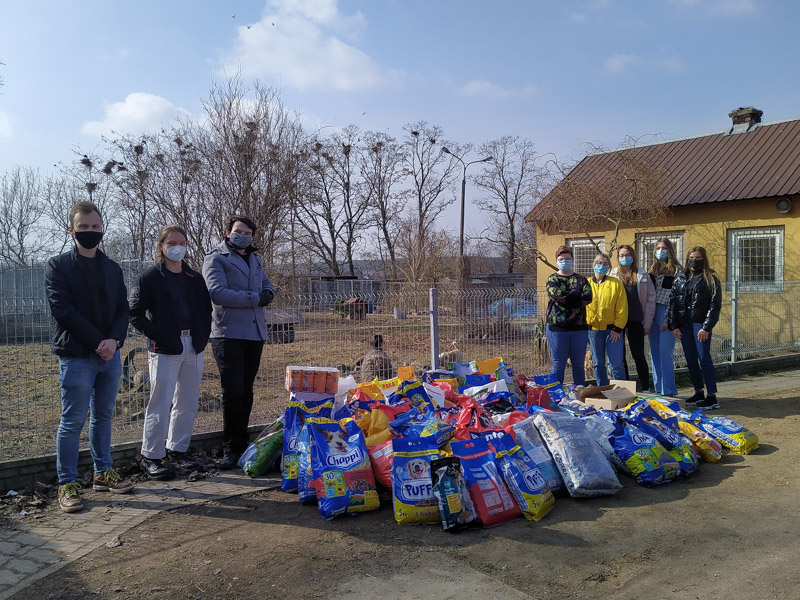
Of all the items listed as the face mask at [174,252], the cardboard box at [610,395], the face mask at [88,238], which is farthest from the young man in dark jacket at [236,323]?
the cardboard box at [610,395]

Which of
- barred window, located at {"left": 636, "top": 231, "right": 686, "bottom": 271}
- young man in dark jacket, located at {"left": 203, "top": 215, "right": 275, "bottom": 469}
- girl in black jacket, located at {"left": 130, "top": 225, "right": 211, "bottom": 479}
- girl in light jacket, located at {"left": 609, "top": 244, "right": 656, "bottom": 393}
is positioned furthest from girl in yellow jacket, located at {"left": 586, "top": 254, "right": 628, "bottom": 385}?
barred window, located at {"left": 636, "top": 231, "right": 686, "bottom": 271}

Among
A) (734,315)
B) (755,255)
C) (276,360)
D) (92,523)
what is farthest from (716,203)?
(92,523)

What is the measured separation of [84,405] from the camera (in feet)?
13.9

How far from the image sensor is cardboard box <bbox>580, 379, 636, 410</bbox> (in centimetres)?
562

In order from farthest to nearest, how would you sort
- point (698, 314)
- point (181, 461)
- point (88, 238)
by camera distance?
point (698, 314)
point (181, 461)
point (88, 238)

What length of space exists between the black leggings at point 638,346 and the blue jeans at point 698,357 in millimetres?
502

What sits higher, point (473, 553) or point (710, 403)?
point (710, 403)

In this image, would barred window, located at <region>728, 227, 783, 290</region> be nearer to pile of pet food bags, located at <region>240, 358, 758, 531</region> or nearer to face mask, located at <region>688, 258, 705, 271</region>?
face mask, located at <region>688, 258, 705, 271</region>

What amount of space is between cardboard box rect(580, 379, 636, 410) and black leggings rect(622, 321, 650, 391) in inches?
49.6

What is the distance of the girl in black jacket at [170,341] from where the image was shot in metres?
4.72

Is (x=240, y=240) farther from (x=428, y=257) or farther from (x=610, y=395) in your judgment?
(x=428, y=257)

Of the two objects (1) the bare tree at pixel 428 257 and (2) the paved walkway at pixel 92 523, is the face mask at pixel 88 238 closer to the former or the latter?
(2) the paved walkway at pixel 92 523

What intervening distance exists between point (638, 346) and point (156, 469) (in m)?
5.70

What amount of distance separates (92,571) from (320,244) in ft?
125
